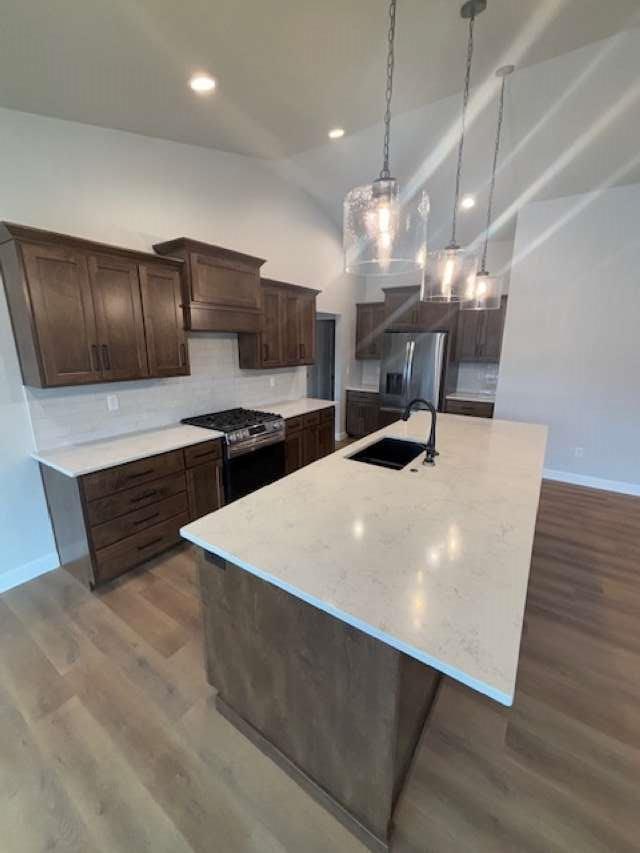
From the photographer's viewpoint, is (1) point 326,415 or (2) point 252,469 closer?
(2) point 252,469

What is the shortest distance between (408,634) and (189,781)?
4.01 ft

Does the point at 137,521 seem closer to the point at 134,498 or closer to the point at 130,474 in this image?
the point at 134,498

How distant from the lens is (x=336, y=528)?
4.65 feet

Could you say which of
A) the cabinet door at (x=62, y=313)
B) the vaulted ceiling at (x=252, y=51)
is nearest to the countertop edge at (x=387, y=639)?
the cabinet door at (x=62, y=313)

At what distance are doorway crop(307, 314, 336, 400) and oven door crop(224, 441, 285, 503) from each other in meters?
2.57

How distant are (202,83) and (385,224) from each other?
5.23 feet

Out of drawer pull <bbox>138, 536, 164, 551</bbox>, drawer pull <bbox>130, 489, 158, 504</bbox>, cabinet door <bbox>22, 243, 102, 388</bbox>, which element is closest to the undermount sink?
drawer pull <bbox>130, 489, 158, 504</bbox>

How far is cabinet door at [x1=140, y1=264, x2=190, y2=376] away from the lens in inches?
104

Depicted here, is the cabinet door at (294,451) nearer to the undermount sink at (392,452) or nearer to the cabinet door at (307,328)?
the cabinet door at (307,328)

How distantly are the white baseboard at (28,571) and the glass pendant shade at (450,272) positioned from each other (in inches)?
131

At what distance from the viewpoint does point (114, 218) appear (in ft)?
8.64

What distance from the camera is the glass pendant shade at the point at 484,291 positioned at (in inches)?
99.9

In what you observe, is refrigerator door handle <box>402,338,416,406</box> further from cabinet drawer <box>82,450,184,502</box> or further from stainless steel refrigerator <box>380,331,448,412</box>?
cabinet drawer <box>82,450,184,502</box>

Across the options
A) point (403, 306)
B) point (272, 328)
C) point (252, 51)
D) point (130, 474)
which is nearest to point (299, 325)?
point (272, 328)
